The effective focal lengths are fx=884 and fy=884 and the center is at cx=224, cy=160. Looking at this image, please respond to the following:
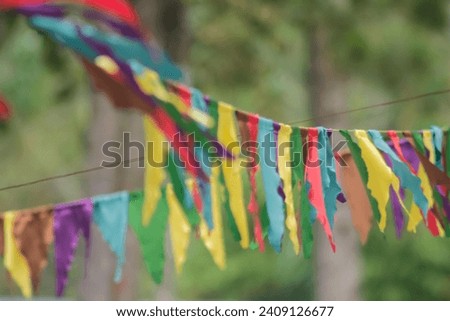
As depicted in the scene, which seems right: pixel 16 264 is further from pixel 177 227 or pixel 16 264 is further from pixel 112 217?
pixel 177 227

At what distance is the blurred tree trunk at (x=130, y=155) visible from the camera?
3.77 m

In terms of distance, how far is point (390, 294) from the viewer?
8367 millimetres

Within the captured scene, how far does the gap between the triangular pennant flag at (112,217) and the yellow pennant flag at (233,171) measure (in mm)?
307

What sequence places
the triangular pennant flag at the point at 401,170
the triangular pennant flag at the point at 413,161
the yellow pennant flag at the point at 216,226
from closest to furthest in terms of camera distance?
the yellow pennant flag at the point at 216,226 < the triangular pennant flag at the point at 401,170 < the triangular pennant flag at the point at 413,161

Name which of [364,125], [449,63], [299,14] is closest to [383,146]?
[299,14]

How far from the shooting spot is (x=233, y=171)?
2.18 metres

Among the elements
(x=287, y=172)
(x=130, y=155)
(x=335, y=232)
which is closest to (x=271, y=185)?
(x=287, y=172)

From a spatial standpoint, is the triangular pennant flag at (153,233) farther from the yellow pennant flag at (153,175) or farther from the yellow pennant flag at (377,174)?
the yellow pennant flag at (377,174)

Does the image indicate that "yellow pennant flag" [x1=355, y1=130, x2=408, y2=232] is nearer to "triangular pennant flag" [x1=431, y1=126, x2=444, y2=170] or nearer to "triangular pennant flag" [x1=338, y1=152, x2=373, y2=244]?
"triangular pennant flag" [x1=338, y1=152, x2=373, y2=244]

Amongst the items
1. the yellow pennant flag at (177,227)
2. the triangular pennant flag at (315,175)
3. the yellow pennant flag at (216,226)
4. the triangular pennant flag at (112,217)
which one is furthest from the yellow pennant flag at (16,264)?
the triangular pennant flag at (315,175)

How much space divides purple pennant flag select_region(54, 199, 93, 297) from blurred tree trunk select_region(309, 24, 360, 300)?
281 centimetres

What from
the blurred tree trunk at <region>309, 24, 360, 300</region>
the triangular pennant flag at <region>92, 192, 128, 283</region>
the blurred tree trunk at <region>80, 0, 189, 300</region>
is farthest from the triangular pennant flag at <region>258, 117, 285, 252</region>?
the blurred tree trunk at <region>309, 24, 360, 300</region>

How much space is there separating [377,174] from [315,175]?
18 centimetres
